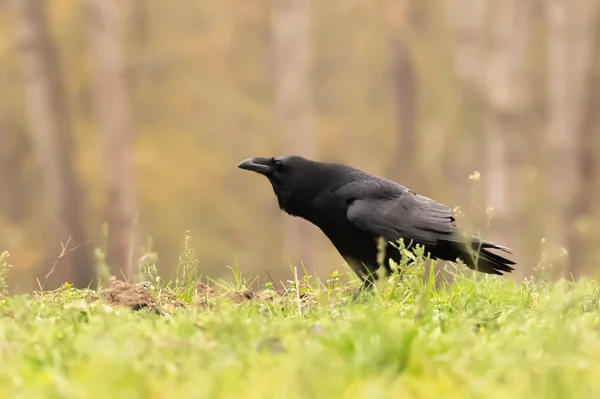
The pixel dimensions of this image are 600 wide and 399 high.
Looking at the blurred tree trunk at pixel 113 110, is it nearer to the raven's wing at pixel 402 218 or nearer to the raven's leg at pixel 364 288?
the raven's wing at pixel 402 218

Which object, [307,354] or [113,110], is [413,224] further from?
[113,110]

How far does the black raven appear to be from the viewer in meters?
6.95

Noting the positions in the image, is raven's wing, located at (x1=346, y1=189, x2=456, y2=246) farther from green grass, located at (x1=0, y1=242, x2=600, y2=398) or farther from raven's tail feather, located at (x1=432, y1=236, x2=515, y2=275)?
green grass, located at (x1=0, y1=242, x2=600, y2=398)

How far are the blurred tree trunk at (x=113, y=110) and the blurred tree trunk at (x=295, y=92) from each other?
14.4 feet

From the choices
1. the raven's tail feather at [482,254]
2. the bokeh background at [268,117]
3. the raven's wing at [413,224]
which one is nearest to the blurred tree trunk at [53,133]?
the bokeh background at [268,117]

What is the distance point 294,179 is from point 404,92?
22.9 metres

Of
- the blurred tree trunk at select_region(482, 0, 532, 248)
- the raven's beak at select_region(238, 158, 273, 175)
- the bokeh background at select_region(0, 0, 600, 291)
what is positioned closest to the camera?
the raven's beak at select_region(238, 158, 273, 175)

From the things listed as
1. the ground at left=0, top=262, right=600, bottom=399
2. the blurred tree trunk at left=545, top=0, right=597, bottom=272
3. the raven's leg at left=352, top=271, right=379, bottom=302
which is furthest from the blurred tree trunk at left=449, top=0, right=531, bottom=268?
the ground at left=0, top=262, right=600, bottom=399

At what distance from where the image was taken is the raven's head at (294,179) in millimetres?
7223

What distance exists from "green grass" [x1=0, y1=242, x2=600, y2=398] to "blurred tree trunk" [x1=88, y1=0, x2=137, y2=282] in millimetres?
15278

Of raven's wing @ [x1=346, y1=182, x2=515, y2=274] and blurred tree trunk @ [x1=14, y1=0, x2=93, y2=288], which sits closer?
raven's wing @ [x1=346, y1=182, x2=515, y2=274]

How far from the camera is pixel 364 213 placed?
22.7ft

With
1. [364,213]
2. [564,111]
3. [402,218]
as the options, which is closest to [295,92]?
[564,111]

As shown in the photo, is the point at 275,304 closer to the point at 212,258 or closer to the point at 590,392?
the point at 590,392
